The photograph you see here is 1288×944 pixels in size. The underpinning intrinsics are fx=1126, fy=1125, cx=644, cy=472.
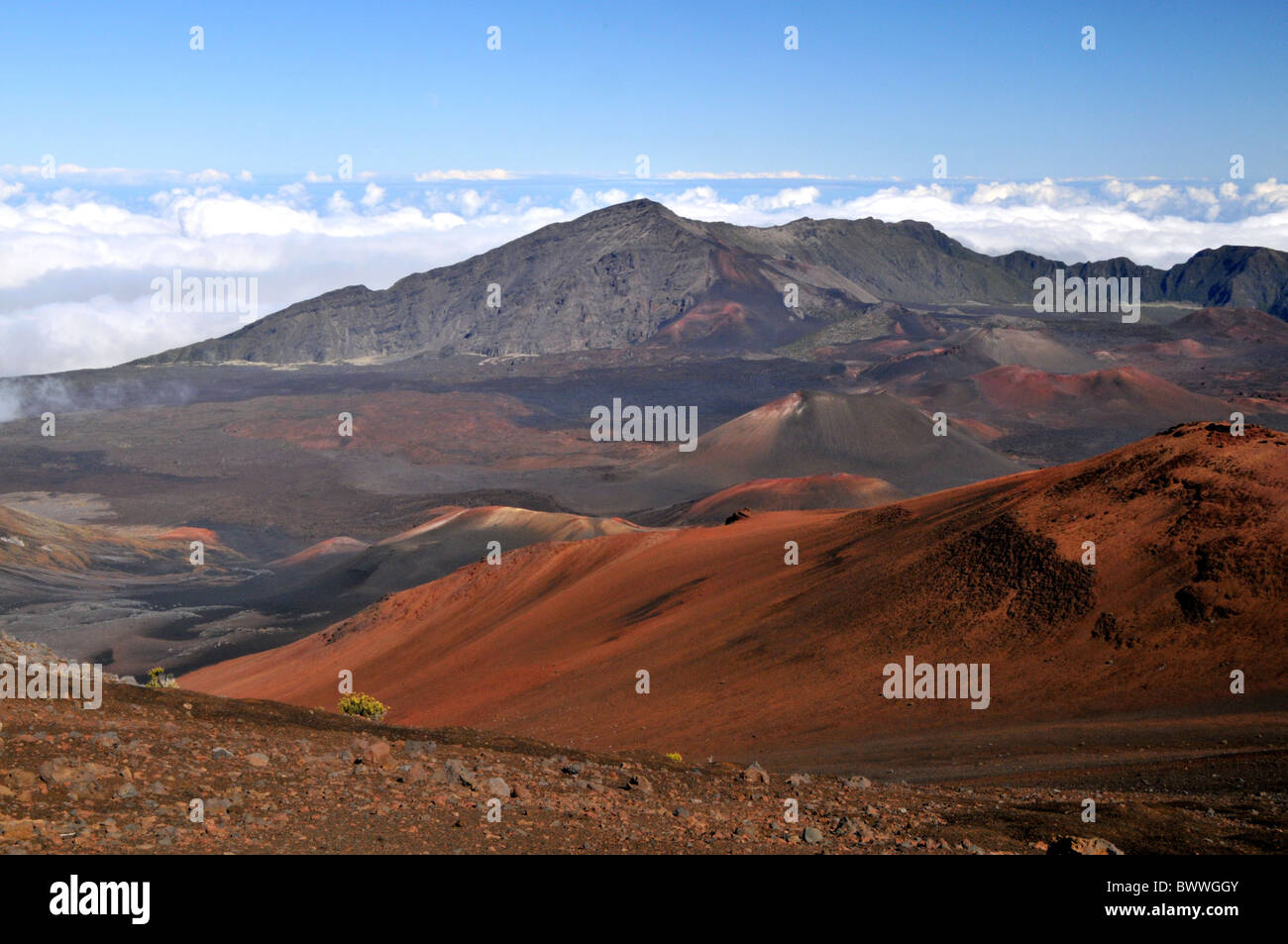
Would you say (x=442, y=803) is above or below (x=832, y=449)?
below

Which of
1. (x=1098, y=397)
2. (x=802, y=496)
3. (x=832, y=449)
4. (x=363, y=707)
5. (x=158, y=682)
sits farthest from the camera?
(x=1098, y=397)

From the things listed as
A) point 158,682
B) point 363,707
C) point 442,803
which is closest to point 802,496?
point 363,707

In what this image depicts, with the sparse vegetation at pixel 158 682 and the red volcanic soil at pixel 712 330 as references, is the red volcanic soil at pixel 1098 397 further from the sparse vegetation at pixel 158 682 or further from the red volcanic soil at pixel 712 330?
the sparse vegetation at pixel 158 682

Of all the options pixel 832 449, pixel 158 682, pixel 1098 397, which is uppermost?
pixel 1098 397

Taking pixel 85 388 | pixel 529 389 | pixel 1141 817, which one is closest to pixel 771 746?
pixel 1141 817

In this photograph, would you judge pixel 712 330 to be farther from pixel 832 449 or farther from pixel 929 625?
pixel 929 625

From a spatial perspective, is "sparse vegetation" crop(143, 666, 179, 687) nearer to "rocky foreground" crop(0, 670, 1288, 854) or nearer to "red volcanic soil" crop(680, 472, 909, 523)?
"rocky foreground" crop(0, 670, 1288, 854)
